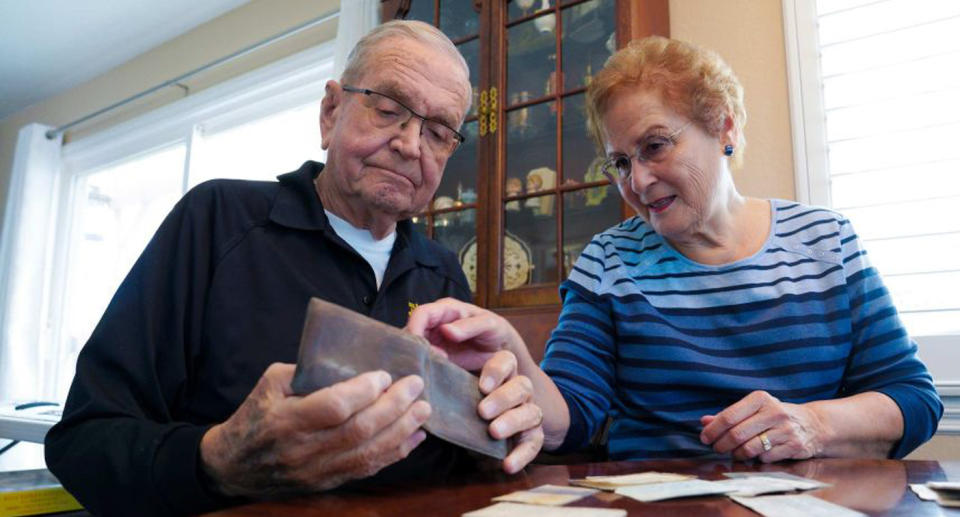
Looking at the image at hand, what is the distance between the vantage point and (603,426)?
4.29 feet

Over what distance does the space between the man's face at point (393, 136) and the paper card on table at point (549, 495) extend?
1.98ft

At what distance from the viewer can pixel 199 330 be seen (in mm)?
975

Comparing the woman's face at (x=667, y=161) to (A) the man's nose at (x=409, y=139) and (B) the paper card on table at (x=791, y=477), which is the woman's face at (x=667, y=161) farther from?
(B) the paper card on table at (x=791, y=477)

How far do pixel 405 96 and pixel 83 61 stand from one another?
4538 millimetres

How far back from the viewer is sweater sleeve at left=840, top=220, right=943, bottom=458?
3.66 ft

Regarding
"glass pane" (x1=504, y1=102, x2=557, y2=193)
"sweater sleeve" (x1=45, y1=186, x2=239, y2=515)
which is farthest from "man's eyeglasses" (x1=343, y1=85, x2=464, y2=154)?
"glass pane" (x1=504, y1=102, x2=557, y2=193)

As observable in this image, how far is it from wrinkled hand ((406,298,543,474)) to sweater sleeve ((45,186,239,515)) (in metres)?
0.28

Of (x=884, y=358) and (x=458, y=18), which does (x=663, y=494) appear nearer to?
(x=884, y=358)

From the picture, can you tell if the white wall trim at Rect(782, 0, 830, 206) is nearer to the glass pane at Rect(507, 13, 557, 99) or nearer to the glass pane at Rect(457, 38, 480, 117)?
the glass pane at Rect(507, 13, 557, 99)

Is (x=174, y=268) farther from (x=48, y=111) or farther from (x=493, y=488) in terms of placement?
(x=48, y=111)

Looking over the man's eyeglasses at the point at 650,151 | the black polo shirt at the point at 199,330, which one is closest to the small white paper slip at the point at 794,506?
the black polo shirt at the point at 199,330

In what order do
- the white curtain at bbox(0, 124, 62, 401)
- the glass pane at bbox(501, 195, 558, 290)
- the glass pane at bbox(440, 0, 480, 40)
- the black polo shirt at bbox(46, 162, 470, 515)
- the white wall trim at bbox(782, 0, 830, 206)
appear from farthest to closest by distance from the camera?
the white curtain at bbox(0, 124, 62, 401), the glass pane at bbox(440, 0, 480, 40), the glass pane at bbox(501, 195, 558, 290), the white wall trim at bbox(782, 0, 830, 206), the black polo shirt at bbox(46, 162, 470, 515)

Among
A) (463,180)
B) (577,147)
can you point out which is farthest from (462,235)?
(577,147)

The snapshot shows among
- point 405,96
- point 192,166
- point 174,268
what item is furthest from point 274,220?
point 192,166
